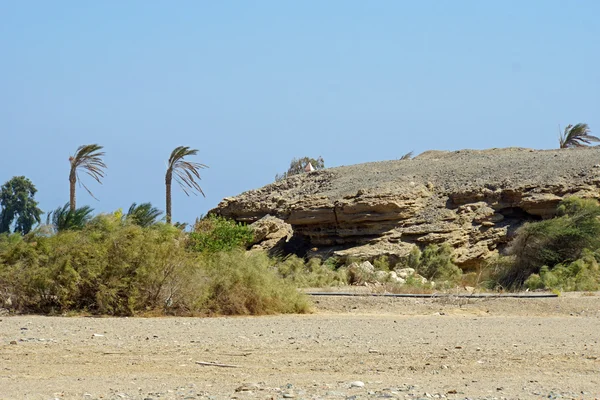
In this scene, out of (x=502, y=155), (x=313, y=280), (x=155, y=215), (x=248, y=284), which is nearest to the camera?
(x=248, y=284)

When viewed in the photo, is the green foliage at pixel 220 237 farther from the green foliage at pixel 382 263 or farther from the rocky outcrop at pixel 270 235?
the green foliage at pixel 382 263

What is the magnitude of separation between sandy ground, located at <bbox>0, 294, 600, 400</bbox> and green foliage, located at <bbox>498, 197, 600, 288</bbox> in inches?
459

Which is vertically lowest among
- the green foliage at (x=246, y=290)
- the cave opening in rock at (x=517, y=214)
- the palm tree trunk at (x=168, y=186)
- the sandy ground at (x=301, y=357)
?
the sandy ground at (x=301, y=357)

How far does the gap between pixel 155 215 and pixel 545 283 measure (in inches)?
577

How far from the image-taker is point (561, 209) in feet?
109

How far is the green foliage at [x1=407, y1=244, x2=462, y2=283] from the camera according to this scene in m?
32.1

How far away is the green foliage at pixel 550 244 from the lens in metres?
28.3

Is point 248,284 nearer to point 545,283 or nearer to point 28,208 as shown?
point 545,283

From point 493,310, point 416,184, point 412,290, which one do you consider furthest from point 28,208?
point 493,310

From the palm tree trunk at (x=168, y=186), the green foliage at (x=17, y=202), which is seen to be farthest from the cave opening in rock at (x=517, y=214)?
the green foliage at (x=17, y=202)

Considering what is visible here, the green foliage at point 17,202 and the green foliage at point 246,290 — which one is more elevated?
the green foliage at point 17,202

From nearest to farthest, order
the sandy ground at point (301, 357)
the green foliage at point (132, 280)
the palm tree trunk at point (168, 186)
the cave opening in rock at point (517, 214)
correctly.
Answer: the sandy ground at point (301, 357) < the green foliage at point (132, 280) < the cave opening in rock at point (517, 214) < the palm tree trunk at point (168, 186)

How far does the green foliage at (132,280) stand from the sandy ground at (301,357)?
0.93 meters

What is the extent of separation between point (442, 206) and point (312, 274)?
11.3m
